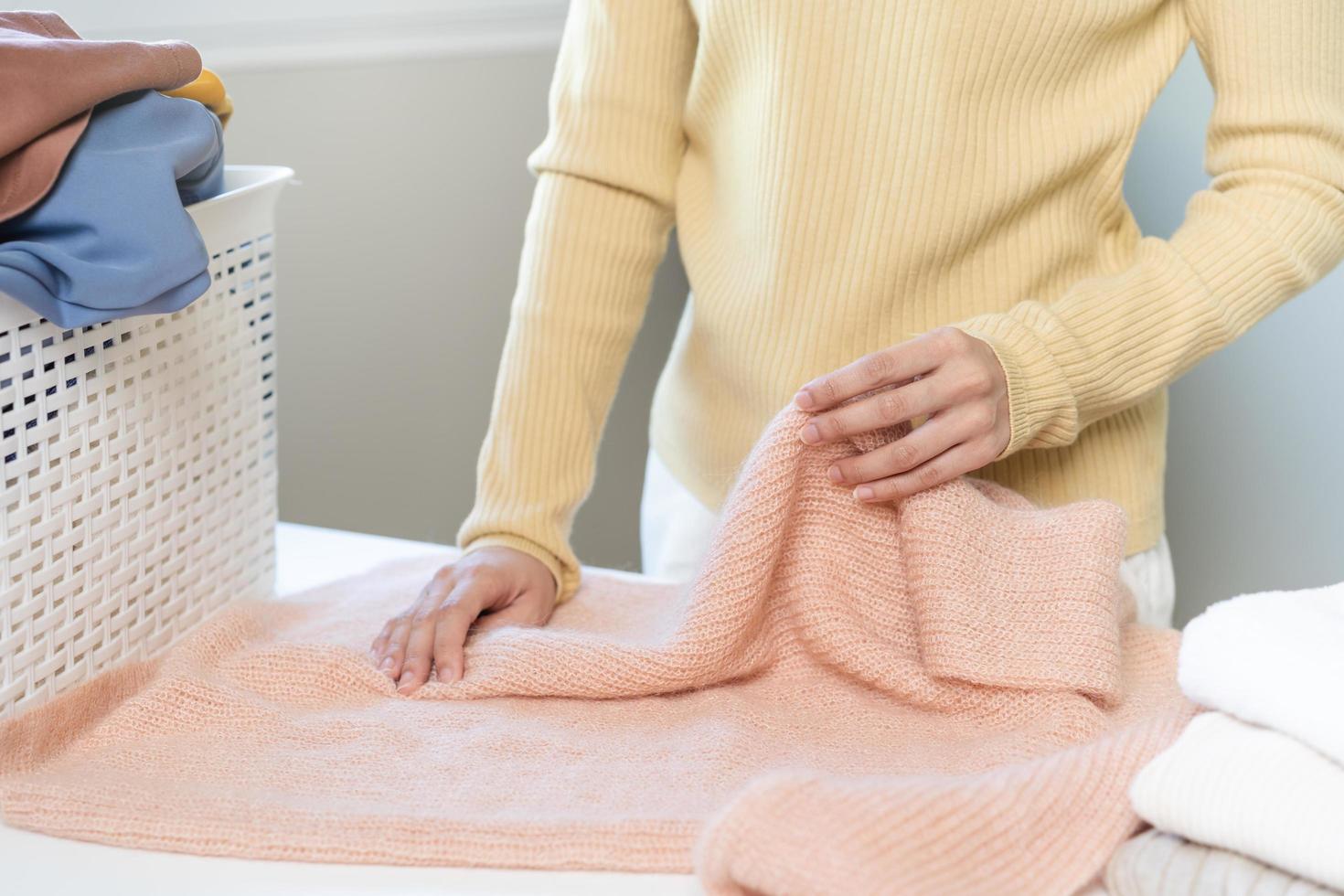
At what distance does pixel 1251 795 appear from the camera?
433 mm

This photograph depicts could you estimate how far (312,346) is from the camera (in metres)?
1.33

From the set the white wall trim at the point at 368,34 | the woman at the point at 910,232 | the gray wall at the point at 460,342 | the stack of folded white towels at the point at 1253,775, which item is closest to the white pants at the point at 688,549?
the woman at the point at 910,232

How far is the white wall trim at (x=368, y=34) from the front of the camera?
121 cm

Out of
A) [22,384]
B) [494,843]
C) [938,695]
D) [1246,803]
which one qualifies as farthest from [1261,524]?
[22,384]

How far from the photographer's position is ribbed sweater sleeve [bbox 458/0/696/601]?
850mm

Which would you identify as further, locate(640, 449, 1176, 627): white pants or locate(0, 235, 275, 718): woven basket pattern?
locate(640, 449, 1176, 627): white pants

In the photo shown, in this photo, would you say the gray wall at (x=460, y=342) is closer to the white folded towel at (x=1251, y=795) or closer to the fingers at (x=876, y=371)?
the fingers at (x=876, y=371)

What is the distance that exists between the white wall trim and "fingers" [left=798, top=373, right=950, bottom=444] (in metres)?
0.73

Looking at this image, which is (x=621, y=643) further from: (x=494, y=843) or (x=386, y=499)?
(x=386, y=499)

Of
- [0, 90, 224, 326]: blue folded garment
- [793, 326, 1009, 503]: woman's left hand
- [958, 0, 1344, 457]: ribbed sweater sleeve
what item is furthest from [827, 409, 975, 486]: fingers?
[0, 90, 224, 326]: blue folded garment

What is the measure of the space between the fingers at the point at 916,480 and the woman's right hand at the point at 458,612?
23cm

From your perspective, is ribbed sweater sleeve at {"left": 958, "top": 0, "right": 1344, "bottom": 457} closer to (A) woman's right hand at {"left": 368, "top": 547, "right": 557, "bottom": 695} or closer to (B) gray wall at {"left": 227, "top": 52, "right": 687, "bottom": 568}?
(A) woman's right hand at {"left": 368, "top": 547, "right": 557, "bottom": 695}

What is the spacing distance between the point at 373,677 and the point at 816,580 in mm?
231

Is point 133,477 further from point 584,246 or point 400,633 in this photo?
point 584,246
